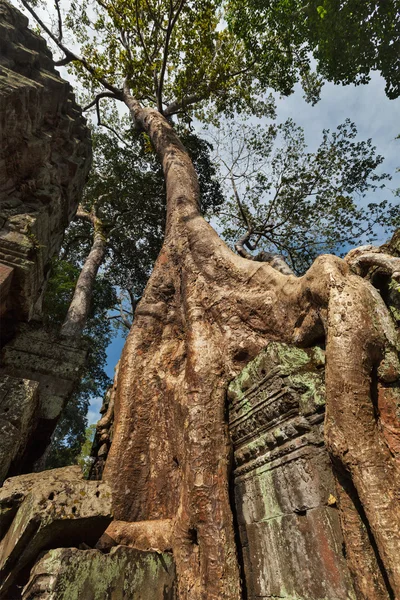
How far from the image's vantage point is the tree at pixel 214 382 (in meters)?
1.79

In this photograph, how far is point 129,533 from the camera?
2504 millimetres

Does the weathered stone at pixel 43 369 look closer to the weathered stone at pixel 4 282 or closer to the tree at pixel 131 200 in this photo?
the weathered stone at pixel 4 282

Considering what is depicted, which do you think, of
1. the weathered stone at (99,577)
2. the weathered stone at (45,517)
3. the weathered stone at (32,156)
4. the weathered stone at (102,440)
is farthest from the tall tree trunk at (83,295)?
the weathered stone at (99,577)

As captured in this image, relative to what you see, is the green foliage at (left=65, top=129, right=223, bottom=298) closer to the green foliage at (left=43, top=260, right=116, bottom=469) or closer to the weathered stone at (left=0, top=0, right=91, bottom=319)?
the green foliage at (left=43, top=260, right=116, bottom=469)

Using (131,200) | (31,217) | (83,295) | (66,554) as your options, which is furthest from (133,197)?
(66,554)

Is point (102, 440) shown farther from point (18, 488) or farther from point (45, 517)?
point (45, 517)

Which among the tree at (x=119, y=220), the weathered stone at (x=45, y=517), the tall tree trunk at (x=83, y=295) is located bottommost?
the weathered stone at (x=45, y=517)

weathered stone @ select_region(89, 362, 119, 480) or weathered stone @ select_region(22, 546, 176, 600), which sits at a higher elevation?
weathered stone @ select_region(89, 362, 119, 480)

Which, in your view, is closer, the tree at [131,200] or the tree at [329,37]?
the tree at [329,37]

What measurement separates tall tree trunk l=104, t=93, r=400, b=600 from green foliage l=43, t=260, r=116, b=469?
620 cm

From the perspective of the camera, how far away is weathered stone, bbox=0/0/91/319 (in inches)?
163

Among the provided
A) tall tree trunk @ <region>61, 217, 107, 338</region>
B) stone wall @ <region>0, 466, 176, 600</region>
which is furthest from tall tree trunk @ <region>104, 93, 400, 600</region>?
tall tree trunk @ <region>61, 217, 107, 338</region>

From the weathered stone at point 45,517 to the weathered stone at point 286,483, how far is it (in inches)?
34.4

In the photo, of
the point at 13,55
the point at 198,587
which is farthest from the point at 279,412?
the point at 13,55
